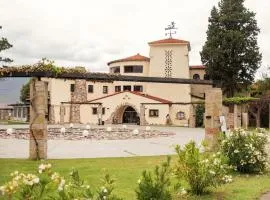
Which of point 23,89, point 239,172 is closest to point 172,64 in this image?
point 23,89

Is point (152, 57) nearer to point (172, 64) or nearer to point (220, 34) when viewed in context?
point (172, 64)

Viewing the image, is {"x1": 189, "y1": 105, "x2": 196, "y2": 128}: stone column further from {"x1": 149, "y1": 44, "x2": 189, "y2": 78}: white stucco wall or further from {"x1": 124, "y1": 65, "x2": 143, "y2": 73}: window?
{"x1": 124, "y1": 65, "x2": 143, "y2": 73}: window

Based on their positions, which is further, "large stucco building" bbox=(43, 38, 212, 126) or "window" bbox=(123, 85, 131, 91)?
"window" bbox=(123, 85, 131, 91)

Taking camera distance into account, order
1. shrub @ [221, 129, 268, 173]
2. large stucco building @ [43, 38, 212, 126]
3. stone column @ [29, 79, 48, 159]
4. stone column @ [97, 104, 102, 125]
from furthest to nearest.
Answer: large stucco building @ [43, 38, 212, 126]
stone column @ [97, 104, 102, 125]
stone column @ [29, 79, 48, 159]
shrub @ [221, 129, 268, 173]

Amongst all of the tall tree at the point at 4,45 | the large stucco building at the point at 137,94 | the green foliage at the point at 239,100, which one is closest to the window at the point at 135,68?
the large stucco building at the point at 137,94

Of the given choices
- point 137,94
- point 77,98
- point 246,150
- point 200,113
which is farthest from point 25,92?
point 246,150

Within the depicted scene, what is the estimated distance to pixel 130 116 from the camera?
59812 mm

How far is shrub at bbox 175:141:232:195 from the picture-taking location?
8.90m

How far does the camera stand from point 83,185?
471 cm

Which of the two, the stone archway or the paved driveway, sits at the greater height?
the stone archway

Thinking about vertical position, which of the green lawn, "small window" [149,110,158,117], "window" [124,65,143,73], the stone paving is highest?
"window" [124,65,143,73]

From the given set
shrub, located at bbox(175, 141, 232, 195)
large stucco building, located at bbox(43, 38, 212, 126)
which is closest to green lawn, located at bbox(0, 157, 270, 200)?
shrub, located at bbox(175, 141, 232, 195)

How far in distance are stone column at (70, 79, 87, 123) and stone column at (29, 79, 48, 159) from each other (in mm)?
44912

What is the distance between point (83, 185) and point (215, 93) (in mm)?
12792
